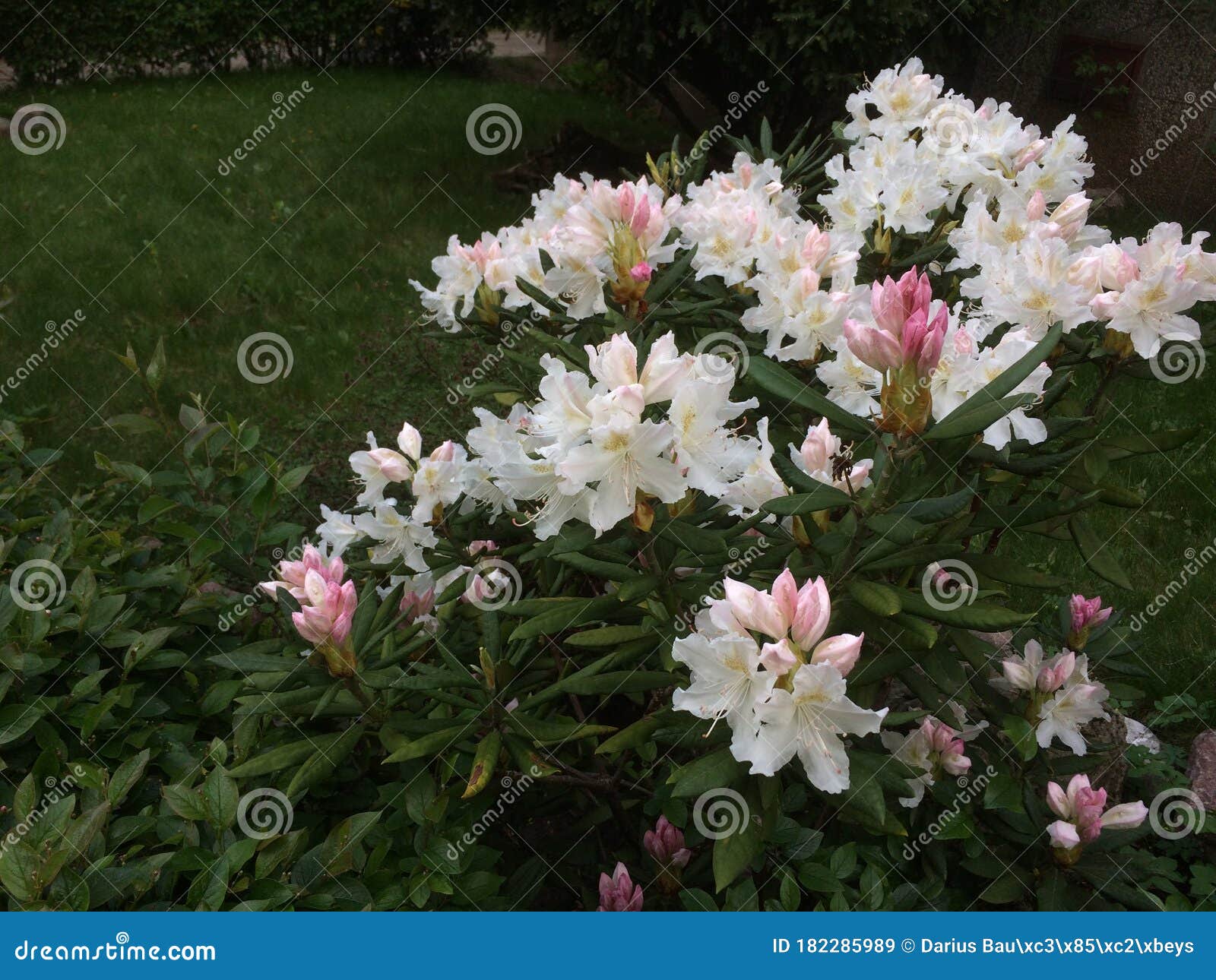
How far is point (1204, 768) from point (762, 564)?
187 centimetres

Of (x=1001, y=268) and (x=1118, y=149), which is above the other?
(x=1118, y=149)

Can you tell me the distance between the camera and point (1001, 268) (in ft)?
6.73

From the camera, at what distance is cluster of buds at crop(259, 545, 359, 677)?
6.29ft

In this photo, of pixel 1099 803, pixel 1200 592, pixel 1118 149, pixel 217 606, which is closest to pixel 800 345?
pixel 1099 803

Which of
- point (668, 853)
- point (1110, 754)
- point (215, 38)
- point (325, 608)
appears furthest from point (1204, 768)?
point (215, 38)

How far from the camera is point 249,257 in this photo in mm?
6141

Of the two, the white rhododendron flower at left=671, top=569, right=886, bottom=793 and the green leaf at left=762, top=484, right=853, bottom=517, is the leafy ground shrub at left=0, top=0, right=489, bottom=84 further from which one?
the white rhododendron flower at left=671, top=569, right=886, bottom=793

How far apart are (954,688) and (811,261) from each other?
0.89m

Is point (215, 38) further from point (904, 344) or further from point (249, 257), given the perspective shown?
point (904, 344)

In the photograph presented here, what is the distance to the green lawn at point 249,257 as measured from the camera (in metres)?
4.93

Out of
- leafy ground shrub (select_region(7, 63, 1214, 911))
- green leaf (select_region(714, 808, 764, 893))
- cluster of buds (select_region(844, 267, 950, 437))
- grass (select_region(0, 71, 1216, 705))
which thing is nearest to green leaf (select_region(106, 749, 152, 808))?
leafy ground shrub (select_region(7, 63, 1214, 911))

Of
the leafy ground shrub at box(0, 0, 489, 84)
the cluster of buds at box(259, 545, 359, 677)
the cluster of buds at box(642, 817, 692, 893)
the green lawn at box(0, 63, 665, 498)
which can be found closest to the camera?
the cluster of buds at box(259, 545, 359, 677)

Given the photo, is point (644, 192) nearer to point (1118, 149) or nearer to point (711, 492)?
point (711, 492)

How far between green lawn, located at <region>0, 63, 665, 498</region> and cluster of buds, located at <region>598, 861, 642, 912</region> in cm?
256
